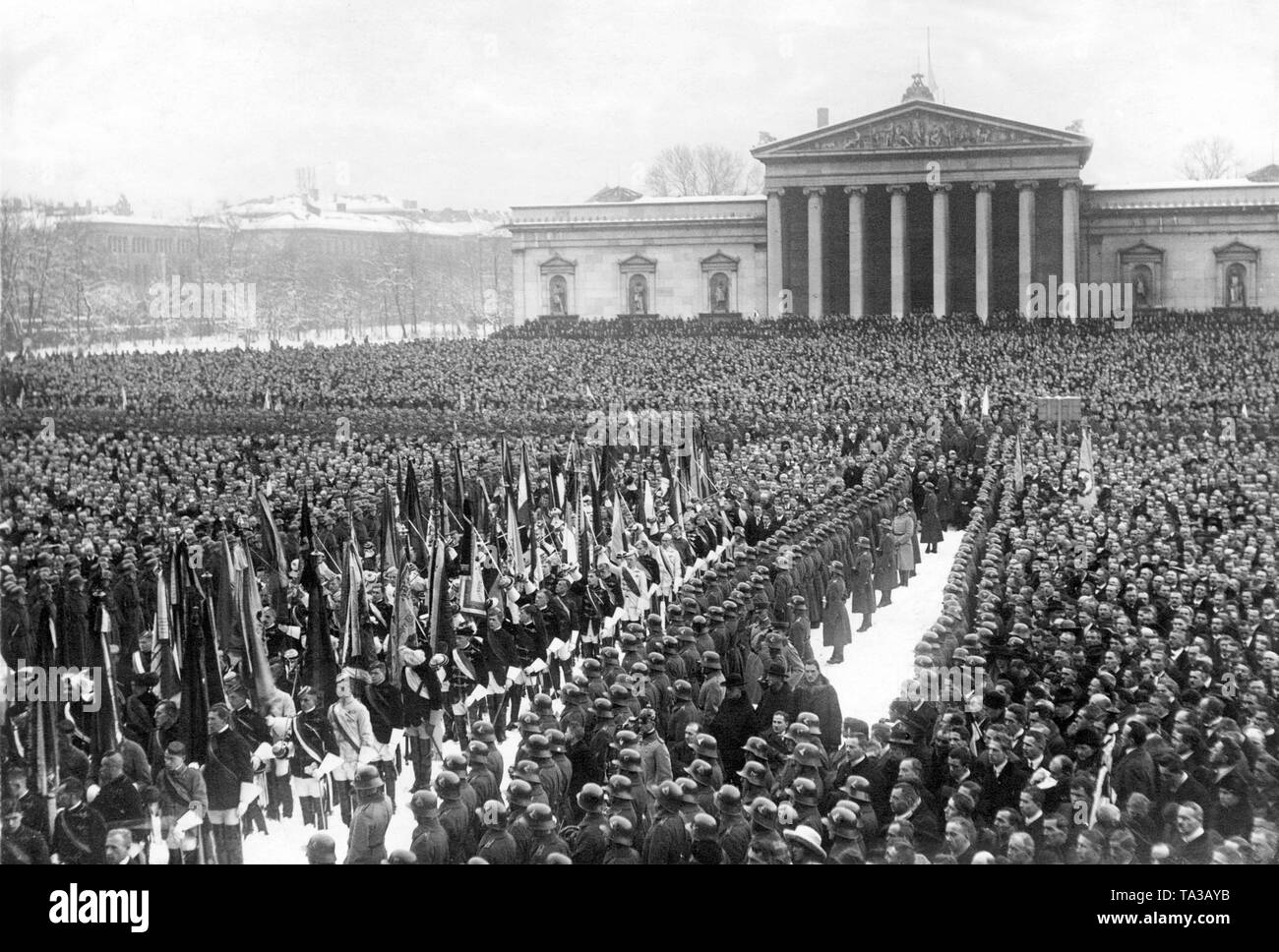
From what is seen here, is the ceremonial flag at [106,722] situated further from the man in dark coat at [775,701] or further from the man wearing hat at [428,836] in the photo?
the man in dark coat at [775,701]

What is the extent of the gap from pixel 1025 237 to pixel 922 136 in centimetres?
617

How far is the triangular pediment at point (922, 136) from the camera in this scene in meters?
58.1

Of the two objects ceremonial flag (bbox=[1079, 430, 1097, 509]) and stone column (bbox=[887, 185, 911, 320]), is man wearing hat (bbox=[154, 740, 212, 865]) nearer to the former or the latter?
ceremonial flag (bbox=[1079, 430, 1097, 509])

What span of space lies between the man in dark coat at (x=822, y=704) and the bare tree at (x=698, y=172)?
40.8m

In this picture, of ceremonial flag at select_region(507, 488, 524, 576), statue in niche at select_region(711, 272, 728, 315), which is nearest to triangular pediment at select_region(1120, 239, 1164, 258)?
statue in niche at select_region(711, 272, 728, 315)

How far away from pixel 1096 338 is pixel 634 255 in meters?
23.9

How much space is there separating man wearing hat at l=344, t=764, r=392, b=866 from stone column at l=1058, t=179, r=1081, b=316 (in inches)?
2107

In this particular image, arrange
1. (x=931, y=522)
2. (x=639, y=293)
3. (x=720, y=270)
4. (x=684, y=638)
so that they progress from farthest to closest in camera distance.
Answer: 1. (x=720, y=270)
2. (x=639, y=293)
3. (x=931, y=522)
4. (x=684, y=638)

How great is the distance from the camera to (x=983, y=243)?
59969 millimetres

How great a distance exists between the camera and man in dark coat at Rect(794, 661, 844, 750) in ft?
41.1

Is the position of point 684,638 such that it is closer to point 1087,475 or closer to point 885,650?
point 885,650

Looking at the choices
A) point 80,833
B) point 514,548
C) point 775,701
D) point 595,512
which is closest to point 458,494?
point 595,512
